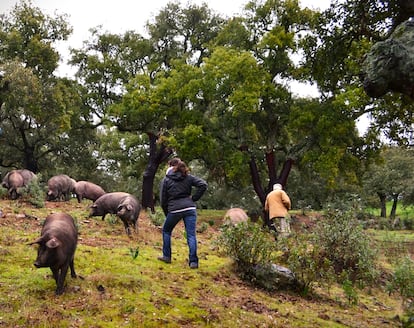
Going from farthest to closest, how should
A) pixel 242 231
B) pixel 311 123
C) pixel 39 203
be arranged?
pixel 311 123 → pixel 39 203 → pixel 242 231

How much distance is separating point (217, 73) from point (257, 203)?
15498 mm

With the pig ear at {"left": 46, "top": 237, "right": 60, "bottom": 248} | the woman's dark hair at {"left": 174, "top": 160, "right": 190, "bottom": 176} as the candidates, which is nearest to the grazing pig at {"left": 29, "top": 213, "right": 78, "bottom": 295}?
the pig ear at {"left": 46, "top": 237, "right": 60, "bottom": 248}

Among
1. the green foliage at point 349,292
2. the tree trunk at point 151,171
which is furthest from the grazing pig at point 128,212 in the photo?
the tree trunk at point 151,171

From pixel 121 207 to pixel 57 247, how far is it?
6022mm

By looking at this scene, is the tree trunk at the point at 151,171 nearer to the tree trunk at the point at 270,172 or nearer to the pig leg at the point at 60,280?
the tree trunk at the point at 270,172

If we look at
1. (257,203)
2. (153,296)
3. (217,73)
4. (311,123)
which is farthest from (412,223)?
(153,296)

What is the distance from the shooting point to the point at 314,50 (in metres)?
9.02

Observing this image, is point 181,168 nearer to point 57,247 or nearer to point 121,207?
point 57,247

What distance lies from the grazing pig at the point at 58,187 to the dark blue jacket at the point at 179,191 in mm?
13085

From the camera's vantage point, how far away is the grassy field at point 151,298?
5941mm

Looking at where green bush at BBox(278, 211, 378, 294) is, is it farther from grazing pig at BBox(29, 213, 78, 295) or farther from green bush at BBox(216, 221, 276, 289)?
grazing pig at BBox(29, 213, 78, 295)

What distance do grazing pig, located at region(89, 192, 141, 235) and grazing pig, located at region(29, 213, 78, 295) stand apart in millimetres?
4759

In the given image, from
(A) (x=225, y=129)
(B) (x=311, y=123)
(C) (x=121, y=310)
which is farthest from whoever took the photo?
(A) (x=225, y=129)

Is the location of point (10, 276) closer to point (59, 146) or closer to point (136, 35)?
point (136, 35)
